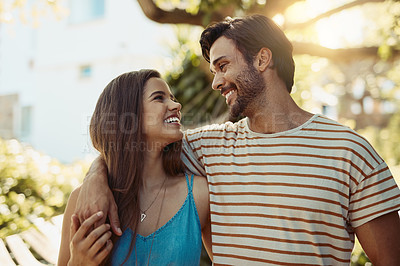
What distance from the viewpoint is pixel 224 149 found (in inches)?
90.8

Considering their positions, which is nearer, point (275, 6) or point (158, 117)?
point (158, 117)

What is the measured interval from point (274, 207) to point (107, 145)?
113cm

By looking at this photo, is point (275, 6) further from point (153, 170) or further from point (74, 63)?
point (74, 63)

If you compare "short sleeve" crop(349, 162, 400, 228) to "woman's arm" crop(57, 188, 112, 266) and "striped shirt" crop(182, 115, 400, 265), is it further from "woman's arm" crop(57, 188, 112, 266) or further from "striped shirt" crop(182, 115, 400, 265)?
"woman's arm" crop(57, 188, 112, 266)

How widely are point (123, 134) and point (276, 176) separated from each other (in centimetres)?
99

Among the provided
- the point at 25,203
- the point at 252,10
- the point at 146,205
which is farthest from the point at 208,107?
the point at 146,205

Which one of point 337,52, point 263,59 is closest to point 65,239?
point 263,59

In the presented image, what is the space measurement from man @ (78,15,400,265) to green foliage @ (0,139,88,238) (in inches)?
74.4

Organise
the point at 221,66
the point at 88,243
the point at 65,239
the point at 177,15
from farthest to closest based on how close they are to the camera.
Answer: the point at 177,15
the point at 221,66
the point at 65,239
the point at 88,243

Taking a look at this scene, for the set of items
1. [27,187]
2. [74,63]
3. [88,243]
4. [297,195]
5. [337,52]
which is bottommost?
[27,187]

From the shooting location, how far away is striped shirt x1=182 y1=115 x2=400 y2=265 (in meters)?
1.88

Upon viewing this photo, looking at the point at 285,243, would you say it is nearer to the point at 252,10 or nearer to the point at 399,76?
the point at 252,10

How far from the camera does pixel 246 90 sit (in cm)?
230

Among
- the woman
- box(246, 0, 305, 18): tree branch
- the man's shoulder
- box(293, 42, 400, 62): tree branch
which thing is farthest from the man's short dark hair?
box(293, 42, 400, 62): tree branch
